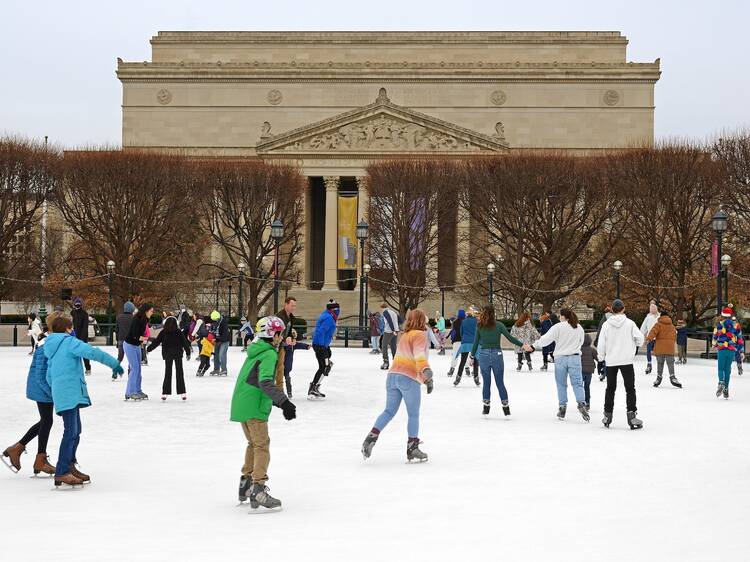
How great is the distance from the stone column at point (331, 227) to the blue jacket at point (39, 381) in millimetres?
59032

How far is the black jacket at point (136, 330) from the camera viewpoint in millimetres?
21442

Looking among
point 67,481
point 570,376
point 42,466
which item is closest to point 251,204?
point 570,376

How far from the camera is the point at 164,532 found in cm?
979

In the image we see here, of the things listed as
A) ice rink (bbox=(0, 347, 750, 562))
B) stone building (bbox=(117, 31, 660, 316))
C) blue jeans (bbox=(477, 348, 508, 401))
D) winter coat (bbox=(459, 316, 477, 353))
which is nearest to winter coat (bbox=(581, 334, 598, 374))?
ice rink (bbox=(0, 347, 750, 562))

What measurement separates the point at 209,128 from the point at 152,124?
13.0 feet

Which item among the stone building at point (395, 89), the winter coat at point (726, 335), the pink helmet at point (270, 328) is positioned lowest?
the winter coat at point (726, 335)

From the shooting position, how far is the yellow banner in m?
68.4

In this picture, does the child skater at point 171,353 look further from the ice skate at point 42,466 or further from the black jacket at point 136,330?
the ice skate at point 42,466

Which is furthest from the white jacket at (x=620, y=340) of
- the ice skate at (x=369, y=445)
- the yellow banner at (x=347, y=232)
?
the yellow banner at (x=347, y=232)

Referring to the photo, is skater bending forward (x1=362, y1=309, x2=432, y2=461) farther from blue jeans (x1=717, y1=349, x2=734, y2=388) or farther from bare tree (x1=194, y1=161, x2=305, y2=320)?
bare tree (x1=194, y1=161, x2=305, y2=320)

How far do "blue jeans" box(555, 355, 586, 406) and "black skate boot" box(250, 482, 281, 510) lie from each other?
8.61m

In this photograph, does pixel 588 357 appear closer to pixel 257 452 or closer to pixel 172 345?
pixel 172 345

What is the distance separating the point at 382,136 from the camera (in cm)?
7275

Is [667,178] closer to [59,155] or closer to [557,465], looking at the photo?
[59,155]
